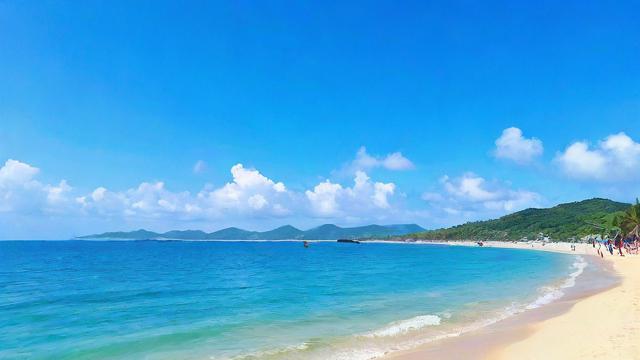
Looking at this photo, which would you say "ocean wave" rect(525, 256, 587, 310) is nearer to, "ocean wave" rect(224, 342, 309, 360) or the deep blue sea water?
the deep blue sea water

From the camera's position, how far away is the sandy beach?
13.3 meters

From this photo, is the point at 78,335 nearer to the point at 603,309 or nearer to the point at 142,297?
A: the point at 142,297

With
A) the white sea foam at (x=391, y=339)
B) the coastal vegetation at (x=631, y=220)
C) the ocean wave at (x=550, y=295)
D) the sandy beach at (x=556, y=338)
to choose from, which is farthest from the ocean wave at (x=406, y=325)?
the coastal vegetation at (x=631, y=220)

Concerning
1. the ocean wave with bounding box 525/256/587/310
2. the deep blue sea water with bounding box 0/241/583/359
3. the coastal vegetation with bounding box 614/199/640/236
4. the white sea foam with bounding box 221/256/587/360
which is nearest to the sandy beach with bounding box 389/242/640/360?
the white sea foam with bounding box 221/256/587/360

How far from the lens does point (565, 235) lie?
153 metres

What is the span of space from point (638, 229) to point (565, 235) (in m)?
82.2

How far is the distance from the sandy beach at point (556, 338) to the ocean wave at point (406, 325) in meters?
2.22

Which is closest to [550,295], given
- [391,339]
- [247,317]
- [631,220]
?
[391,339]

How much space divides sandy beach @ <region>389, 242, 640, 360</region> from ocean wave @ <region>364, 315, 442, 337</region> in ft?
7.28

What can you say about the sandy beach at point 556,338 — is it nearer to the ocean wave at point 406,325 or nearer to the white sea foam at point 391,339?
the white sea foam at point 391,339

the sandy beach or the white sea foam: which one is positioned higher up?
the sandy beach

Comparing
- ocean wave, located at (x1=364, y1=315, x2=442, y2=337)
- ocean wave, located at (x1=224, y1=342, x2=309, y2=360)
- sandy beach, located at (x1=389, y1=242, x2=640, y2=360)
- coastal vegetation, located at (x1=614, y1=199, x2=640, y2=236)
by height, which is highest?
coastal vegetation, located at (x1=614, y1=199, x2=640, y2=236)

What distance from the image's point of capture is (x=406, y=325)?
1927cm

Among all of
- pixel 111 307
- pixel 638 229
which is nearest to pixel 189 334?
pixel 111 307
